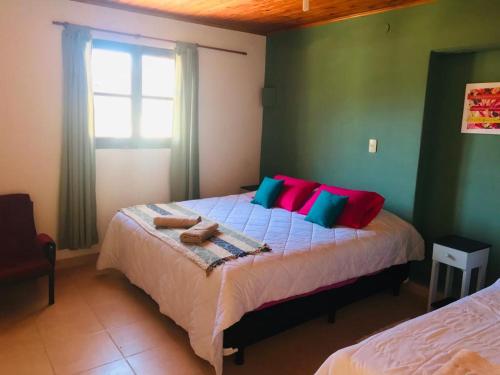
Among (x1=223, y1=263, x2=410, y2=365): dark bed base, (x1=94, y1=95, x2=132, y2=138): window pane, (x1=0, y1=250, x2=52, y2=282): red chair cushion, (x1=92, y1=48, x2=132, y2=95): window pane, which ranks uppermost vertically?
(x1=92, y1=48, x2=132, y2=95): window pane

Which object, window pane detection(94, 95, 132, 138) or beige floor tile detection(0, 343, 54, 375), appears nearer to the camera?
beige floor tile detection(0, 343, 54, 375)

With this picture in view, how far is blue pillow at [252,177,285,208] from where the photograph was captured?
12.9 feet

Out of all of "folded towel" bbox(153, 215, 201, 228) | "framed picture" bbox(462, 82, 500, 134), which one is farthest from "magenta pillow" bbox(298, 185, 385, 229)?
"folded towel" bbox(153, 215, 201, 228)

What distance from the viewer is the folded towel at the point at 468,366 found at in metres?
1.44

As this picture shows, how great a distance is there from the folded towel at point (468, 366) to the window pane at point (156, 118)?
3.53m

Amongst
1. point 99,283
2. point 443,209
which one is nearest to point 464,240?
point 443,209

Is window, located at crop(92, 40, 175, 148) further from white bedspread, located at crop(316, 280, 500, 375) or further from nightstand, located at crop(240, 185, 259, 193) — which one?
white bedspread, located at crop(316, 280, 500, 375)

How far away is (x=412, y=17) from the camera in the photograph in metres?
3.40

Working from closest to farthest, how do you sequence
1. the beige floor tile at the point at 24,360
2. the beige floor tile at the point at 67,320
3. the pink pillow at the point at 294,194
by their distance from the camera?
the beige floor tile at the point at 24,360 < the beige floor tile at the point at 67,320 < the pink pillow at the point at 294,194

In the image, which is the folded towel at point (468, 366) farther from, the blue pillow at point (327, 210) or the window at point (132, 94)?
the window at point (132, 94)

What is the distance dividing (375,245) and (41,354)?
8.07 feet

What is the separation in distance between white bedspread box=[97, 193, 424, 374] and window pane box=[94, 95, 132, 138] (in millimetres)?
949

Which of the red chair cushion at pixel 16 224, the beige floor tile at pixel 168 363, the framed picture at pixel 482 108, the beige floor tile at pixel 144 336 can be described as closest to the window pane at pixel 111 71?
the red chair cushion at pixel 16 224

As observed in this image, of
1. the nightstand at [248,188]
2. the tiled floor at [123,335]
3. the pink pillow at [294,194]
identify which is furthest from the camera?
the nightstand at [248,188]
